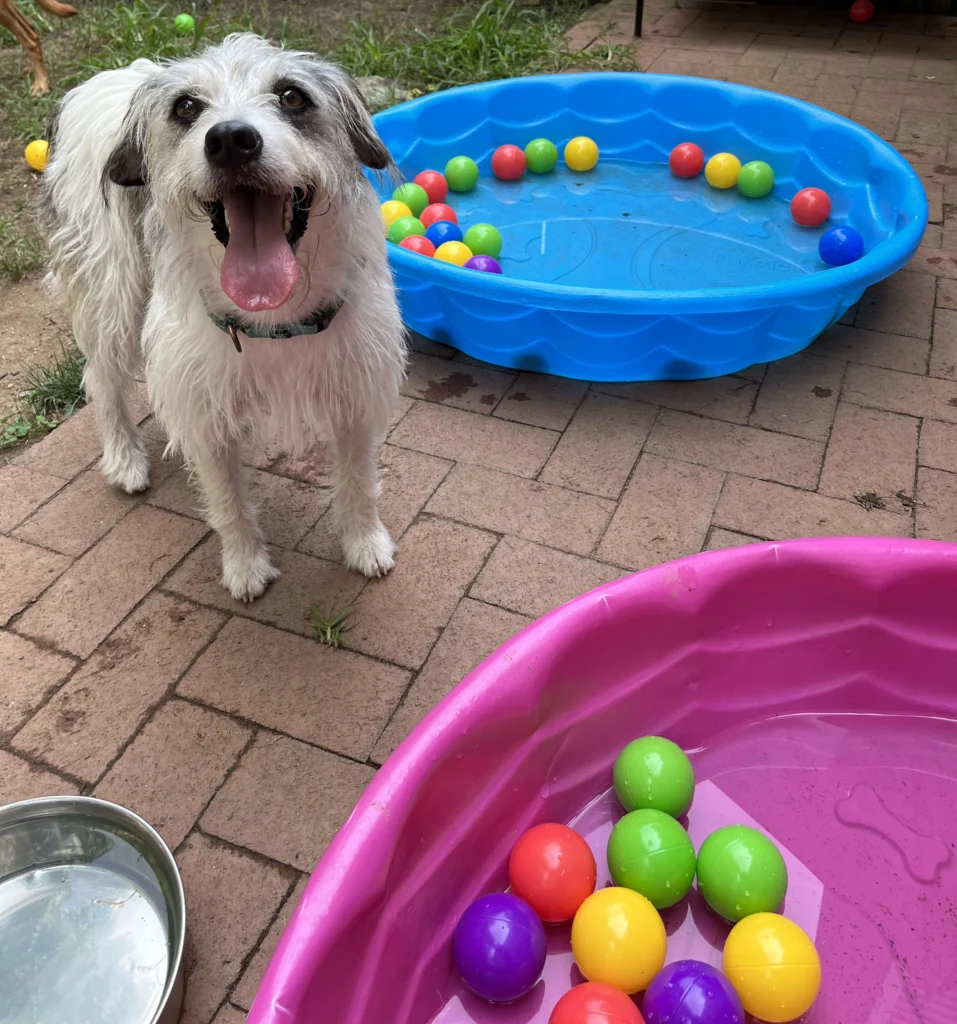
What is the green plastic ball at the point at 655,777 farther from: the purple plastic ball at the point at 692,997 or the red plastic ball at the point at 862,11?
the red plastic ball at the point at 862,11

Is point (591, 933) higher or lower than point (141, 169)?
lower

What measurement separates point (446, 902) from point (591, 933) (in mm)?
363

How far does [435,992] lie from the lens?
6.73 ft

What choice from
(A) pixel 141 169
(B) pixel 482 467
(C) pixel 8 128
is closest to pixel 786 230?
(B) pixel 482 467

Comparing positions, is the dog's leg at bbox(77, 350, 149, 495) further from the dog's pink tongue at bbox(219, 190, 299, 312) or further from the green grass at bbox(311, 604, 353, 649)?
the dog's pink tongue at bbox(219, 190, 299, 312)

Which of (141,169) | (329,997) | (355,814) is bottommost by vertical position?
(329,997)

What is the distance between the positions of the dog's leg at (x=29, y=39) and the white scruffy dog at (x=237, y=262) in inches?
161

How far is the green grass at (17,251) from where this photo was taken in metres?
4.80

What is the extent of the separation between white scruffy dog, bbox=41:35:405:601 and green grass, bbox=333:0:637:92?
4290 millimetres

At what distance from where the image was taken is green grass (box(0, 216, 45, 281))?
4.80 m

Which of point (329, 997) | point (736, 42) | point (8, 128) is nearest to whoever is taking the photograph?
point (329, 997)

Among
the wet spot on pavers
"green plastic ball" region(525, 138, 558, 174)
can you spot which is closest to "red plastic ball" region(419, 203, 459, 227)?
"green plastic ball" region(525, 138, 558, 174)

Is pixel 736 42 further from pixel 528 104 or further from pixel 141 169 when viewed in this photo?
pixel 141 169

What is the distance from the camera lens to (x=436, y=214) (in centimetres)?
483
